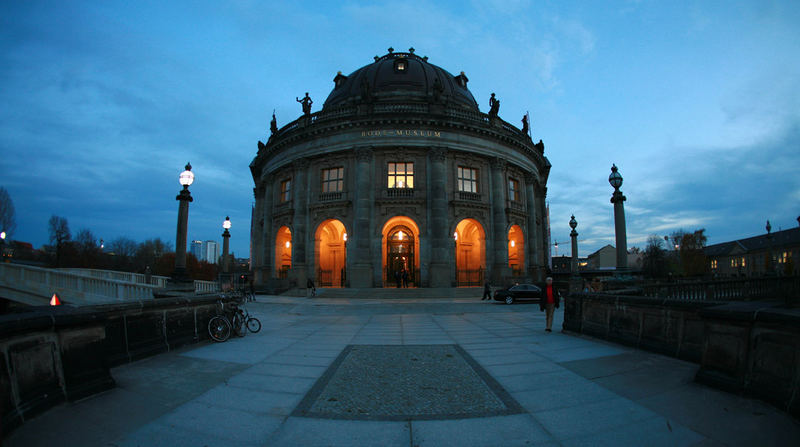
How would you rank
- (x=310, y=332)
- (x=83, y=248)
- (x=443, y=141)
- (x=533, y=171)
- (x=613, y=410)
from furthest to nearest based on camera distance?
1. (x=83, y=248)
2. (x=533, y=171)
3. (x=443, y=141)
4. (x=310, y=332)
5. (x=613, y=410)

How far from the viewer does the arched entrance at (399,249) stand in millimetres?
29125

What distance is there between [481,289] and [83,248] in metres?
74.3

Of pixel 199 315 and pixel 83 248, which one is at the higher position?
pixel 83 248

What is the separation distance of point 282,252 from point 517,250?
23.4 meters

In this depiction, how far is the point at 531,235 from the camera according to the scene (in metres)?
33.4

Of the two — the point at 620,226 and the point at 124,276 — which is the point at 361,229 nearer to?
the point at 620,226

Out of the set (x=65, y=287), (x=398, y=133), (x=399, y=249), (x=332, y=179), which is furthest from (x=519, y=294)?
(x=65, y=287)

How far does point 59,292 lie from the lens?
60.6 feet

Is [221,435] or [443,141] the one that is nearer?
[221,435]

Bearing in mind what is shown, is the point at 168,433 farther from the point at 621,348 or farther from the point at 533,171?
the point at 533,171

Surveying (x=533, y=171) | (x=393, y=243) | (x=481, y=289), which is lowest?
(x=481, y=289)

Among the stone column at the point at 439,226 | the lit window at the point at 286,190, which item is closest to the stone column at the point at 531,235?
the stone column at the point at 439,226

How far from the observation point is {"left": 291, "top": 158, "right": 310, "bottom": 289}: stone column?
93.1ft

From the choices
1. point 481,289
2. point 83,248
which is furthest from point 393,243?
point 83,248
